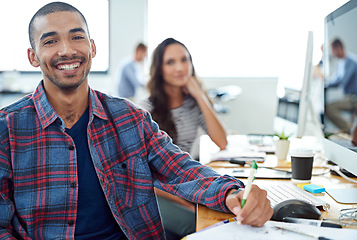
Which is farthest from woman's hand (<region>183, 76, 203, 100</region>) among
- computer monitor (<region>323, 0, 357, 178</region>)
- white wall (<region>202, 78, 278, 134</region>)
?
white wall (<region>202, 78, 278, 134</region>)

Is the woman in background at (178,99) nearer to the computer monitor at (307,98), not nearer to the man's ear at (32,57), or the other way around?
the computer monitor at (307,98)

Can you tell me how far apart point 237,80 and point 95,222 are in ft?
16.4

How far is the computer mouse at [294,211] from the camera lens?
3.15ft

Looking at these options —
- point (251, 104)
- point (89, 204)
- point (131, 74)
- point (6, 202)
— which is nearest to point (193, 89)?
point (89, 204)

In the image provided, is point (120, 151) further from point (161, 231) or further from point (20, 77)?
point (20, 77)

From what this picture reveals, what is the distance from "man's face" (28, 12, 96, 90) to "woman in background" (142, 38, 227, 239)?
0.94 metres

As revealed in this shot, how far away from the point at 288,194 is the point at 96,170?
572 millimetres

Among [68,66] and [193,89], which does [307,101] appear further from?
[68,66]

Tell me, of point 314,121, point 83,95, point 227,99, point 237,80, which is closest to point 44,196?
point 83,95


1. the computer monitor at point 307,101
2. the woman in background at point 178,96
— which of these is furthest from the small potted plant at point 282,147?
the woman in background at point 178,96

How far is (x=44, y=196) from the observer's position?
3.78 feet

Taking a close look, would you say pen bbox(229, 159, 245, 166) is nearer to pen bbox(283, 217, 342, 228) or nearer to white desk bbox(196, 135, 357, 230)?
white desk bbox(196, 135, 357, 230)

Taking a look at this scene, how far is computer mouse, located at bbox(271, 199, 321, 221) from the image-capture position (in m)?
0.96

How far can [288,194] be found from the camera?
1.19 meters
